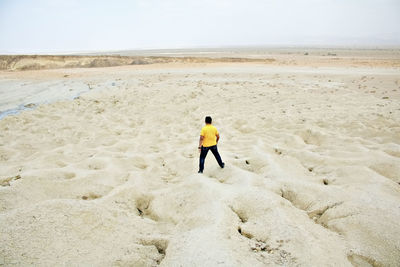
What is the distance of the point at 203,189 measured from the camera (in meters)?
3.52

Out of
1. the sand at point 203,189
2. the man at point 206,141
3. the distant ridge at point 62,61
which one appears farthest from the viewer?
the distant ridge at point 62,61

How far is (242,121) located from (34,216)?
5.40m

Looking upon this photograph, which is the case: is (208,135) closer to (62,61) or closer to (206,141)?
(206,141)

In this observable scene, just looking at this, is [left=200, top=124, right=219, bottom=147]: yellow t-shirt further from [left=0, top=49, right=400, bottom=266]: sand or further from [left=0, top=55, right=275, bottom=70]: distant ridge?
[left=0, top=55, right=275, bottom=70]: distant ridge

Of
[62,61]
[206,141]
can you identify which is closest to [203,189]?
[206,141]

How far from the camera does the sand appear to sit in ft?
7.92

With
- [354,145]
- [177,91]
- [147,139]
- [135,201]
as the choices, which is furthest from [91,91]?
[354,145]

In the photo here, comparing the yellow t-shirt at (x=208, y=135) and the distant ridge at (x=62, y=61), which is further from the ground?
the distant ridge at (x=62, y=61)

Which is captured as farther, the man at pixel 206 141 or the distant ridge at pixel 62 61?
the distant ridge at pixel 62 61

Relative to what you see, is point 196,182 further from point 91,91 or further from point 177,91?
point 91,91

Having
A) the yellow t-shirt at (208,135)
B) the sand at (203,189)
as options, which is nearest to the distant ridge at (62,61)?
the sand at (203,189)

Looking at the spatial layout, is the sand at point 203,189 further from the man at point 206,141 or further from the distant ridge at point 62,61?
the distant ridge at point 62,61

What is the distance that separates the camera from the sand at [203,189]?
7.92ft

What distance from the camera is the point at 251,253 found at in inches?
92.9
